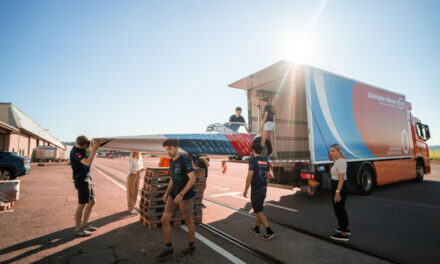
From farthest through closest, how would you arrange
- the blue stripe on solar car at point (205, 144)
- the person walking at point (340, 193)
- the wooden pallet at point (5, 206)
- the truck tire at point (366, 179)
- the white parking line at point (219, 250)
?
the truck tire at point (366, 179), the wooden pallet at point (5, 206), the blue stripe on solar car at point (205, 144), the person walking at point (340, 193), the white parking line at point (219, 250)

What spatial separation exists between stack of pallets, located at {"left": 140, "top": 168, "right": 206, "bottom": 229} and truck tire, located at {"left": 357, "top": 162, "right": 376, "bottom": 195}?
623cm

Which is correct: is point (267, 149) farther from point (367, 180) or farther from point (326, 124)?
point (367, 180)

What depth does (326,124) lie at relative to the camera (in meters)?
7.20

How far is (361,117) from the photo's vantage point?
8.49 meters

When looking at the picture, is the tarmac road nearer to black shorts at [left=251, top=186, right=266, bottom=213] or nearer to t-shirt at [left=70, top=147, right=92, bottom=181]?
black shorts at [left=251, top=186, right=266, bottom=213]

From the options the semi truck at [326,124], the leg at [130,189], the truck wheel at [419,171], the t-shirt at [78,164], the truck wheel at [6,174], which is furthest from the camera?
the truck wheel at [419,171]

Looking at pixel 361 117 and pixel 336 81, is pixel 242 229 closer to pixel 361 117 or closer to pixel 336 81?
pixel 336 81

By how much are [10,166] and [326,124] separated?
1537 cm

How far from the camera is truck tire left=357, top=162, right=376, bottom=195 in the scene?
820 centimetres

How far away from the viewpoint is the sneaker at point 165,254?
3.38 metres

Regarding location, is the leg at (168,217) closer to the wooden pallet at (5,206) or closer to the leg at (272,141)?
the leg at (272,141)

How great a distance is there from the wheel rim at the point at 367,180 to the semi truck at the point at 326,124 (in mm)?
37

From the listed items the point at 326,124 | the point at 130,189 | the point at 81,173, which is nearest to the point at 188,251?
the point at 81,173

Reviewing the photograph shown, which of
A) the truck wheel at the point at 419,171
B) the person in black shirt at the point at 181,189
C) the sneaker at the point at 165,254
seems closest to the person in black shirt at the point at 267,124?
the person in black shirt at the point at 181,189
